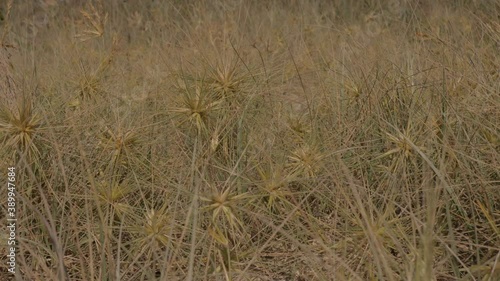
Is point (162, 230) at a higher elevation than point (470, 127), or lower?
lower

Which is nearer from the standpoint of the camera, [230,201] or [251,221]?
[230,201]

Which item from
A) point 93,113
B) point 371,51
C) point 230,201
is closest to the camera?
point 230,201

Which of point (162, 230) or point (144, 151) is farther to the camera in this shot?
point (144, 151)

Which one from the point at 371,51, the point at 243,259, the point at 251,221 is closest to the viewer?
the point at 243,259

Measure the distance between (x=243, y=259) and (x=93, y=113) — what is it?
0.64m

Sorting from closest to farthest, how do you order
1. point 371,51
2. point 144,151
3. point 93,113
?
1. point 144,151
2. point 93,113
3. point 371,51

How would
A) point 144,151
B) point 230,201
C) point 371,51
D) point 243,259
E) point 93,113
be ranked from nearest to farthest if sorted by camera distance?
point 230,201 < point 243,259 < point 144,151 < point 93,113 < point 371,51

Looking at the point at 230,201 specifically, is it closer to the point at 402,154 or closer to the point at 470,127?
the point at 402,154

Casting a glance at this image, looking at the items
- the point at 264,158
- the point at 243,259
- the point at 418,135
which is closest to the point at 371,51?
the point at 418,135

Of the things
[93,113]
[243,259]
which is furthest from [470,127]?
[93,113]

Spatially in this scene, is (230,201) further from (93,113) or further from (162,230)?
(93,113)

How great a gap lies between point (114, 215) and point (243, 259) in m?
0.31

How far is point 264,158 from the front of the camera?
1.29 meters

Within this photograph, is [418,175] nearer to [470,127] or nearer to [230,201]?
[470,127]
